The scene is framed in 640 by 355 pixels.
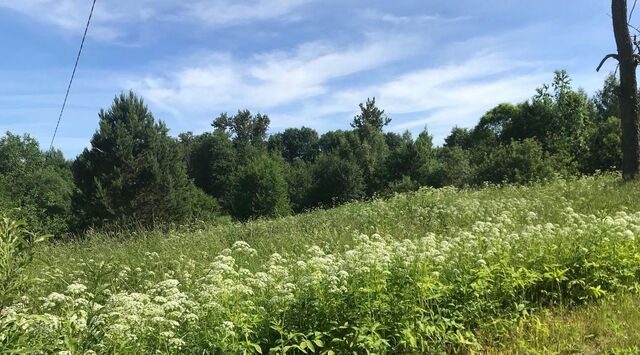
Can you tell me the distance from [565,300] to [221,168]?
7775 centimetres

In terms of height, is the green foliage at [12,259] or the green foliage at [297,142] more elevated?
the green foliage at [297,142]

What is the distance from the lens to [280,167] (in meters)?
55.4

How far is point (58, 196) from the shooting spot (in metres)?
53.7

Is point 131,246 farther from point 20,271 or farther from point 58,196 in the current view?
point 58,196

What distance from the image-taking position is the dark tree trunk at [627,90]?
1159 cm

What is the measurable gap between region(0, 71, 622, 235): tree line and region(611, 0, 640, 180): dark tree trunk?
20.1ft

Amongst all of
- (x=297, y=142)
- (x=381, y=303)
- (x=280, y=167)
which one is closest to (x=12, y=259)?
(x=381, y=303)

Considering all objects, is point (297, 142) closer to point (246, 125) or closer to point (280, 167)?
point (246, 125)

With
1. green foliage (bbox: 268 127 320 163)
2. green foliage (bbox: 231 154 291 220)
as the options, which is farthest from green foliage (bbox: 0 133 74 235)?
green foliage (bbox: 268 127 320 163)

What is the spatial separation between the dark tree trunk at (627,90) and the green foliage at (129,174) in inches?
Answer: 1194

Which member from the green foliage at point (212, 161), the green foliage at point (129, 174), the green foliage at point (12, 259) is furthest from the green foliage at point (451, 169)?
the green foliage at point (12, 259)

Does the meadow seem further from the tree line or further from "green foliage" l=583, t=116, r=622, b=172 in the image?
"green foliage" l=583, t=116, r=622, b=172

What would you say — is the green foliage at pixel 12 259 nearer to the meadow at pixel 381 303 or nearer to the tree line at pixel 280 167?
the meadow at pixel 381 303

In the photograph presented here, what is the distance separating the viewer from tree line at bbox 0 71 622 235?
77.5 ft
